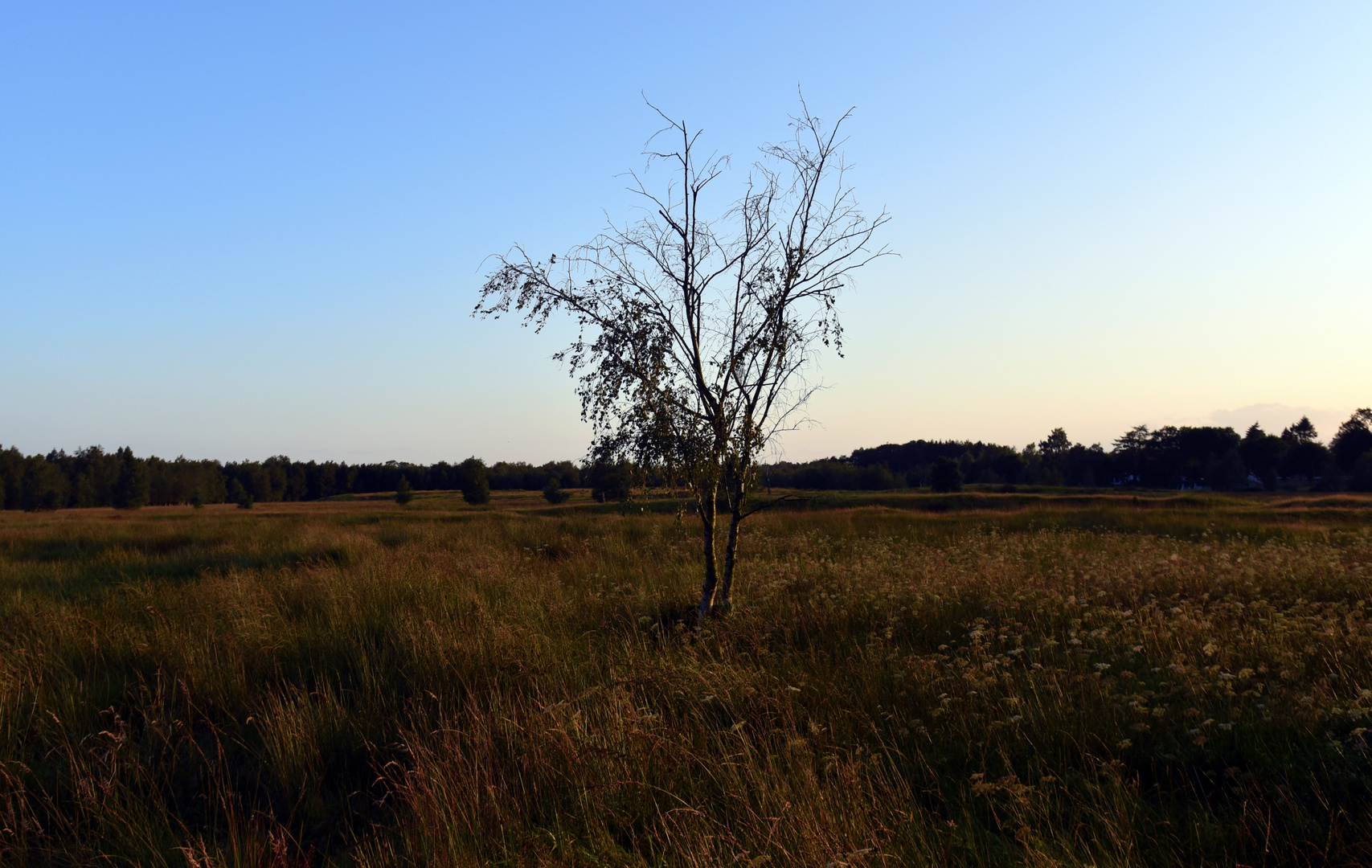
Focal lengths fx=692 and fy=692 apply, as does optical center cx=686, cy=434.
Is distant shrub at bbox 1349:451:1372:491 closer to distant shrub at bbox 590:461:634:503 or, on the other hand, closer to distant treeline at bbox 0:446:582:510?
distant treeline at bbox 0:446:582:510

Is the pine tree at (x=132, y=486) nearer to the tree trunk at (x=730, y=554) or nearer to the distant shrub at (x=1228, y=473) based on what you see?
the tree trunk at (x=730, y=554)

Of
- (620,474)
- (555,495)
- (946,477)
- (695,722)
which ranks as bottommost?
(555,495)

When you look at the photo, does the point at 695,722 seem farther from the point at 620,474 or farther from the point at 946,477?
the point at 946,477

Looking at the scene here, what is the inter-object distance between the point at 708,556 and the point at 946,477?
186 ft

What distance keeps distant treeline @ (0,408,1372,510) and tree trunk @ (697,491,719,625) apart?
4979 cm

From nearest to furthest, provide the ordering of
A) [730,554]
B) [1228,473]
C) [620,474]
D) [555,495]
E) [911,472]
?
1. [620,474]
2. [730,554]
3. [555,495]
4. [1228,473]
5. [911,472]

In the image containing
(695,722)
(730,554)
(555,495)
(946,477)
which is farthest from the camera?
(946,477)

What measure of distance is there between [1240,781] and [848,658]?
266 cm

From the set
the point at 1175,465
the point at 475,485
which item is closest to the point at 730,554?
the point at 475,485

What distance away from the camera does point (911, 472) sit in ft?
290

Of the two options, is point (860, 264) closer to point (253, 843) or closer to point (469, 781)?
point (469, 781)

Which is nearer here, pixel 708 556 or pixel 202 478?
pixel 708 556

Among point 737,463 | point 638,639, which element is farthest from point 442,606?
point 737,463

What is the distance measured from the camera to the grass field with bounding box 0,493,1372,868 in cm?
328
